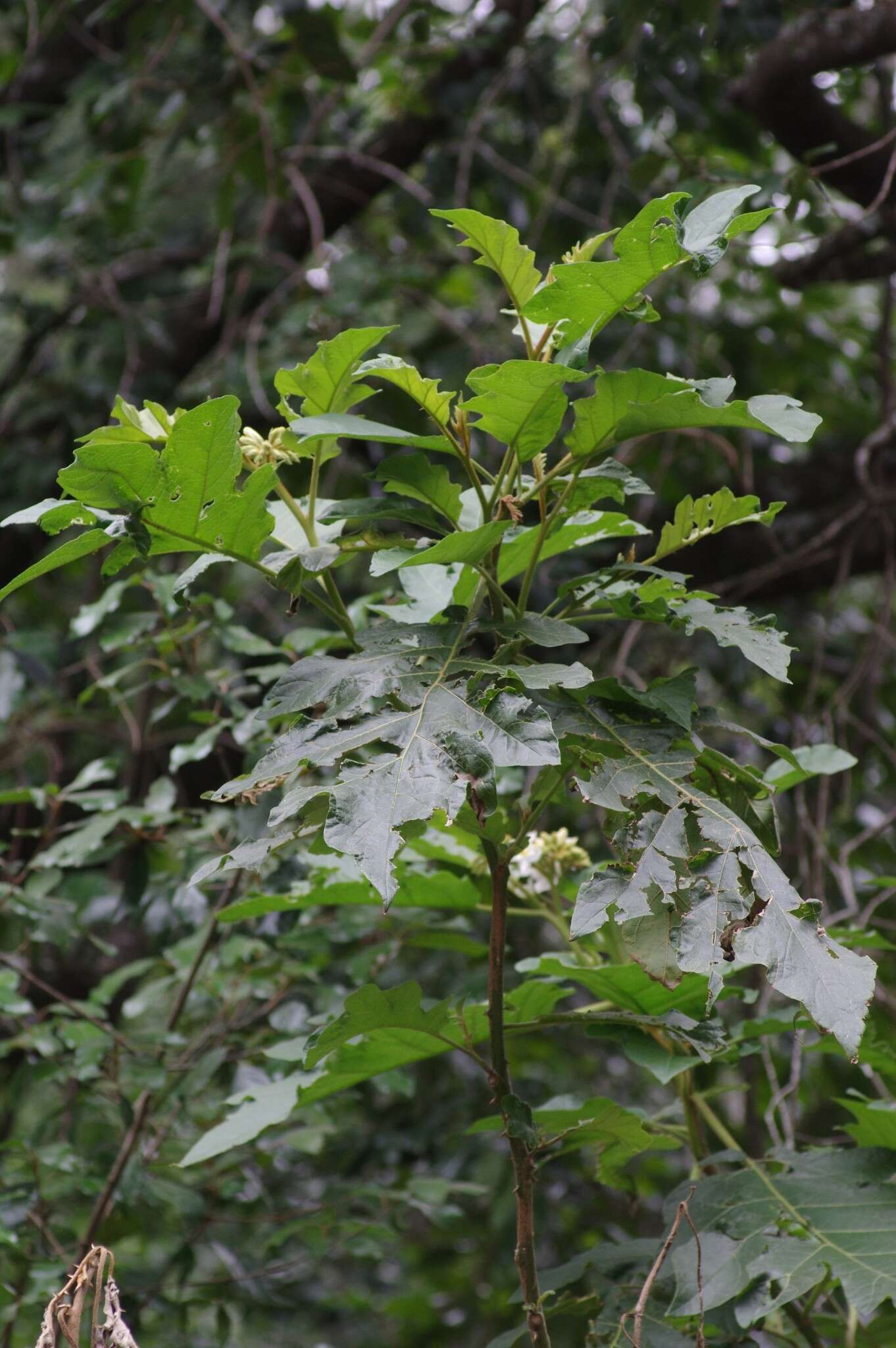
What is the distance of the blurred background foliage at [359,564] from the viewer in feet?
4.72

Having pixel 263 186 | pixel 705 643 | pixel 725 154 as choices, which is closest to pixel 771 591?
pixel 705 643

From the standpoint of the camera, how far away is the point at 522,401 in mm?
709

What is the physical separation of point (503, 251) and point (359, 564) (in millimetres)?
1807

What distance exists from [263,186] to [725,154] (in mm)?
953

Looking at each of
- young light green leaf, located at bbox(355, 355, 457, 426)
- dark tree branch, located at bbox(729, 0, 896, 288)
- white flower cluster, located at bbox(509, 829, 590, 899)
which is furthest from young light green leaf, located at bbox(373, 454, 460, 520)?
dark tree branch, located at bbox(729, 0, 896, 288)

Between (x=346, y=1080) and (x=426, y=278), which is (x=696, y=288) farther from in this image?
(x=346, y=1080)

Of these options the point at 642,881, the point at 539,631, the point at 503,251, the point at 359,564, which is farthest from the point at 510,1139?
the point at 359,564

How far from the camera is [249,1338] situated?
226 cm

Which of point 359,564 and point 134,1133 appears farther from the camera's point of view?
point 359,564

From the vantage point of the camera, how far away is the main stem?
0.77 meters

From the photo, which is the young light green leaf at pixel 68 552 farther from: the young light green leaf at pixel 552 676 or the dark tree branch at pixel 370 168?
the dark tree branch at pixel 370 168

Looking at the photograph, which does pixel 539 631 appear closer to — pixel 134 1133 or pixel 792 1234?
pixel 792 1234

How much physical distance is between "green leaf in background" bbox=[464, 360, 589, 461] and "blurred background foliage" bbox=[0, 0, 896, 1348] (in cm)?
60

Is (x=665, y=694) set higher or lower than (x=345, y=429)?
lower
